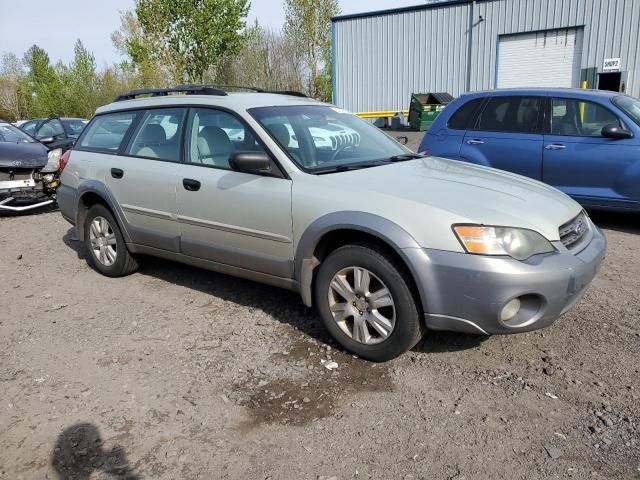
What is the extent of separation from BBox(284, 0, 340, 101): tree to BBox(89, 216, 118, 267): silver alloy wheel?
34.3 m

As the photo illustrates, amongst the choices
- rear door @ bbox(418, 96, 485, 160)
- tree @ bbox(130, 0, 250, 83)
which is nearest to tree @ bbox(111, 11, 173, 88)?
tree @ bbox(130, 0, 250, 83)

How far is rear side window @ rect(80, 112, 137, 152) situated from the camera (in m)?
5.27

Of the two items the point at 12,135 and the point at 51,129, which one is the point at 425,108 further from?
the point at 12,135

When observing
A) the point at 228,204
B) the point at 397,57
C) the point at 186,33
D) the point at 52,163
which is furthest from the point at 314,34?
the point at 228,204

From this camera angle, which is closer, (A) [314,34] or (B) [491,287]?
(B) [491,287]

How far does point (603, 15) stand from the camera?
63.5ft

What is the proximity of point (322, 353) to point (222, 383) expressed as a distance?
27.9 inches

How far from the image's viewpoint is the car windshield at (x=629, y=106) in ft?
21.2

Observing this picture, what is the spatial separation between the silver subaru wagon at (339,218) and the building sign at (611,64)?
59.6ft

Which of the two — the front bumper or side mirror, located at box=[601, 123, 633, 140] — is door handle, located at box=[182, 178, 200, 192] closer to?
the front bumper

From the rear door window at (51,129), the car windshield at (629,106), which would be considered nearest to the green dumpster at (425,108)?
the rear door window at (51,129)

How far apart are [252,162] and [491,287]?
69.3 inches

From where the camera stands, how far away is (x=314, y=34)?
→ 1528 inches

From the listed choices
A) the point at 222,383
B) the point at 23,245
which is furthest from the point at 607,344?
the point at 23,245
